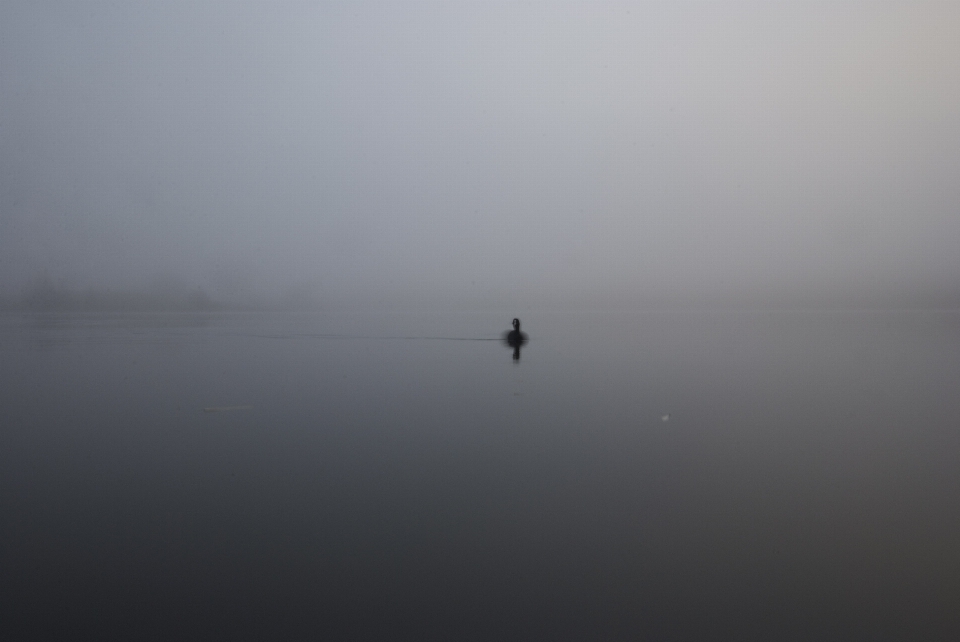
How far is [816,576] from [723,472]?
13.8 ft

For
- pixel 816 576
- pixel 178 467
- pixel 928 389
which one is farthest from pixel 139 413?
pixel 928 389

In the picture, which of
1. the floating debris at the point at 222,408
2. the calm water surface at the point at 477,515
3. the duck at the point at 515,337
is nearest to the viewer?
the calm water surface at the point at 477,515

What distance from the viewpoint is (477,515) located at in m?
8.59

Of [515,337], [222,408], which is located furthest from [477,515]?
[515,337]

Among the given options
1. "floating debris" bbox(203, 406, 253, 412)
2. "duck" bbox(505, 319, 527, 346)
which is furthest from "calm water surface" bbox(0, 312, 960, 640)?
"duck" bbox(505, 319, 527, 346)

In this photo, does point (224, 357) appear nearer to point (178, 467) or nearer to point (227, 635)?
point (178, 467)

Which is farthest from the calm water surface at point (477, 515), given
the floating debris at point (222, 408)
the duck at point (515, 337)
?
the duck at point (515, 337)

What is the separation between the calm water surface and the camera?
600 centimetres

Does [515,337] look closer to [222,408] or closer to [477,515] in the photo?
[222,408]

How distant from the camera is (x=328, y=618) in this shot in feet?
19.2

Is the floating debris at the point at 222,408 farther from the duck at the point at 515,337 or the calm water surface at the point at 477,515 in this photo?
the duck at the point at 515,337

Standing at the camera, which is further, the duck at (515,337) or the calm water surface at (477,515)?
the duck at (515,337)

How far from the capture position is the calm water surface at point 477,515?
19.7 ft

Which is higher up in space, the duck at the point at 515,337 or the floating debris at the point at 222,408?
the duck at the point at 515,337
